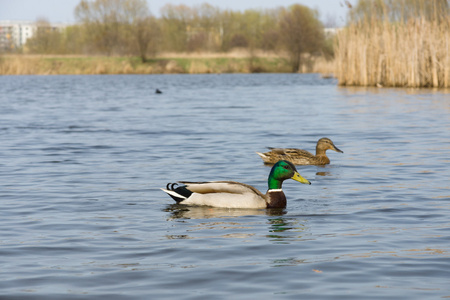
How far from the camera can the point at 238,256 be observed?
6.39 m

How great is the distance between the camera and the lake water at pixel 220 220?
5566mm

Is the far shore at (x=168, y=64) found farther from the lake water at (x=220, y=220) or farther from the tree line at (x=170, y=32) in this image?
the lake water at (x=220, y=220)

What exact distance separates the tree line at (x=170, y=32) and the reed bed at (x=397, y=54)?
114ft

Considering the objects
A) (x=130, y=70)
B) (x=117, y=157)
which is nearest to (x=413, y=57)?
(x=117, y=157)

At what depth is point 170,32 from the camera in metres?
103

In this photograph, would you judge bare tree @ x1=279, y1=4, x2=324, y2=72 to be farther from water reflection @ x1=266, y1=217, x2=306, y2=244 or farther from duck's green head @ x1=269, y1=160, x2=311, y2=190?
water reflection @ x1=266, y1=217, x2=306, y2=244

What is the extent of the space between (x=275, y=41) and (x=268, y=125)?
6980 cm

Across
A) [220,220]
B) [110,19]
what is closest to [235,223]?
[220,220]

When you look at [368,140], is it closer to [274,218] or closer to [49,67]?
[274,218]

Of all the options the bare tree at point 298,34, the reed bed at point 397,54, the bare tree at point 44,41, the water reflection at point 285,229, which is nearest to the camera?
the water reflection at point 285,229

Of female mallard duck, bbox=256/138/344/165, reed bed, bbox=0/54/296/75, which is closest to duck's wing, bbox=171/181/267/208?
female mallard duck, bbox=256/138/344/165

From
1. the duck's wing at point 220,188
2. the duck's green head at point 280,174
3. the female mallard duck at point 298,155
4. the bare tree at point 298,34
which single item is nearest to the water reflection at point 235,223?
the duck's wing at point 220,188

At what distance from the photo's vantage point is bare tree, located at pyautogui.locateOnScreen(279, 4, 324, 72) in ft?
239

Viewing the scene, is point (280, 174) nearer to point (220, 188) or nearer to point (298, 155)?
point (220, 188)
